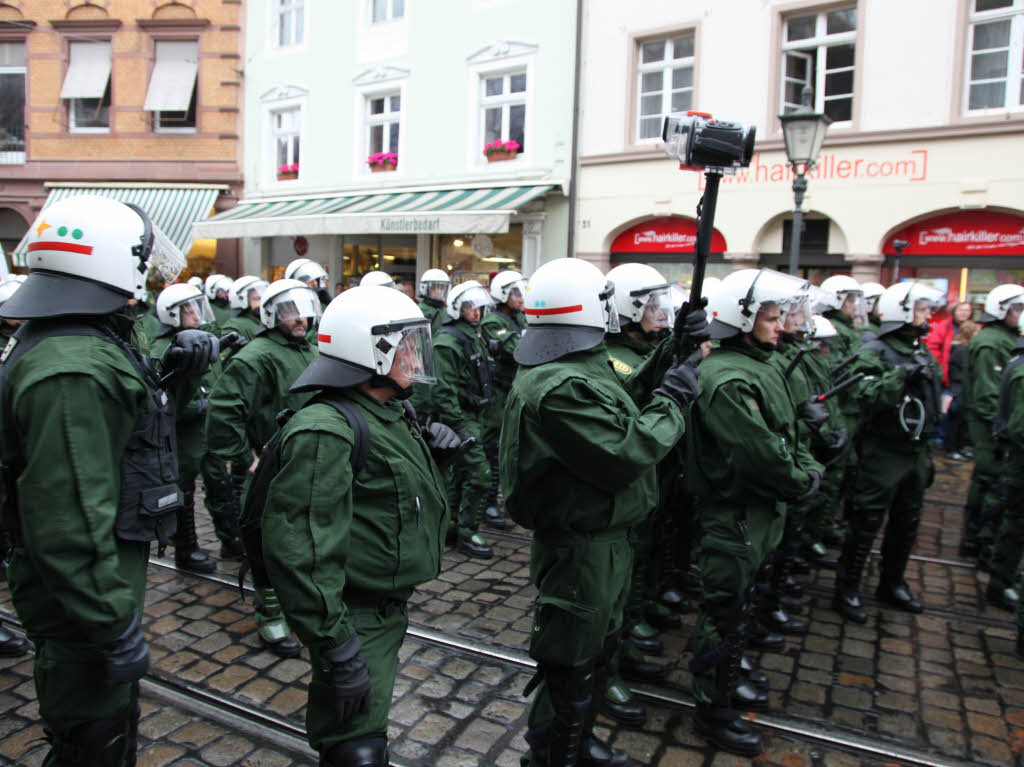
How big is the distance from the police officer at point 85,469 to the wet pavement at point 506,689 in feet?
3.66

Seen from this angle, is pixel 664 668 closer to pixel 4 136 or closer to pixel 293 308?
pixel 293 308

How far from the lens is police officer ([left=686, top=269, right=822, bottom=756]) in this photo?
349cm

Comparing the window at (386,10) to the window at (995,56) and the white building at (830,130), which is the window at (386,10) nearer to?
the white building at (830,130)

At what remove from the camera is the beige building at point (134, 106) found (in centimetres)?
1942

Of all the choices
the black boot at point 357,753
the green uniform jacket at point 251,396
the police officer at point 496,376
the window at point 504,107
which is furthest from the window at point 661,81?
the black boot at point 357,753

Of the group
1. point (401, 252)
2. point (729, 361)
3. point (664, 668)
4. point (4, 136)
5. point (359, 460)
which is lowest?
point (664, 668)

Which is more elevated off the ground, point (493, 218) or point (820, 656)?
point (493, 218)

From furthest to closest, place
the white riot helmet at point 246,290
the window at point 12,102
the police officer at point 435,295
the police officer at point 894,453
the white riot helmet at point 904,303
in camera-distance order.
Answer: the window at point 12,102 < the police officer at point 435,295 < the white riot helmet at point 246,290 < the white riot helmet at point 904,303 < the police officer at point 894,453

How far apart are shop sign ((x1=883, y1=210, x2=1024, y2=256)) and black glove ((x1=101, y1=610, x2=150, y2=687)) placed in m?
12.2

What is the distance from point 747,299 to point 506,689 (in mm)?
2306

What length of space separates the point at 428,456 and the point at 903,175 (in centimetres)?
1153

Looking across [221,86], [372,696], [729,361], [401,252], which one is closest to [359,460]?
[372,696]

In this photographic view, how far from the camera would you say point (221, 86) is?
19500 millimetres

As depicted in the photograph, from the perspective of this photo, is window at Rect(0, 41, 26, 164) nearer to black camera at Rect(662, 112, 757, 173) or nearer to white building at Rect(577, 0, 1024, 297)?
white building at Rect(577, 0, 1024, 297)
